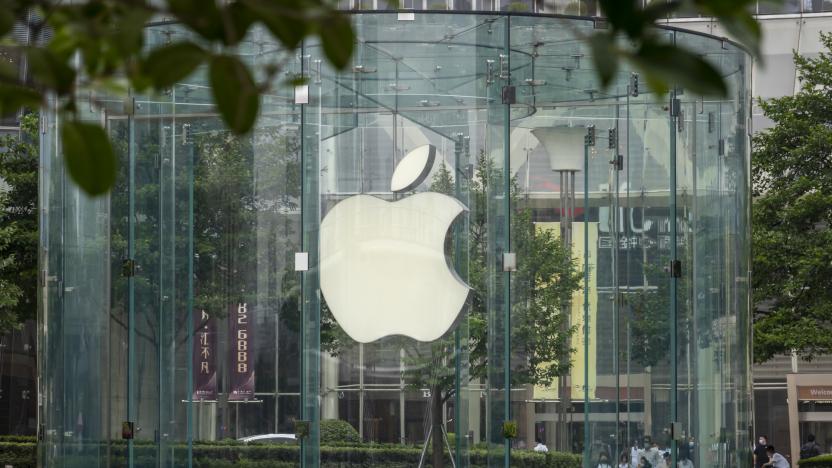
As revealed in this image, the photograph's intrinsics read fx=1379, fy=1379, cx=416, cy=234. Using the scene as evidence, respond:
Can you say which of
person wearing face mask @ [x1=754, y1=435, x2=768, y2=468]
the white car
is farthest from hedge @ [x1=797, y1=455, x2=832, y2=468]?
the white car

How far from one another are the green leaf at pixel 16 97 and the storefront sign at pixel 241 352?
9.53m

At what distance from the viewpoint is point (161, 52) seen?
7.21 feet

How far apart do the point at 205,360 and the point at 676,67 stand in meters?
10.3

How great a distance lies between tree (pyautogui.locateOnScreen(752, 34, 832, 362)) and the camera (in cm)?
2772

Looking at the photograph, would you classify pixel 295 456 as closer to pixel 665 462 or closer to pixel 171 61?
pixel 665 462

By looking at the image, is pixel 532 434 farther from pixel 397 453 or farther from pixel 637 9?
pixel 637 9

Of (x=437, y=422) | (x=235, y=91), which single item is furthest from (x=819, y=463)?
(x=235, y=91)

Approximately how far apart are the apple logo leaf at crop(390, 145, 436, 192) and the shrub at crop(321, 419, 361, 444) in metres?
2.04

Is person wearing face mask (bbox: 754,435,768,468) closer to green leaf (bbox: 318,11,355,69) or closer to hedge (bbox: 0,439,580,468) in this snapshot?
hedge (bbox: 0,439,580,468)

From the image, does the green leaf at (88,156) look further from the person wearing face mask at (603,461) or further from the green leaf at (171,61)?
the person wearing face mask at (603,461)

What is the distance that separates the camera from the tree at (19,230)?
28.5m

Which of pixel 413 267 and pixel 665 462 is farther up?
pixel 413 267

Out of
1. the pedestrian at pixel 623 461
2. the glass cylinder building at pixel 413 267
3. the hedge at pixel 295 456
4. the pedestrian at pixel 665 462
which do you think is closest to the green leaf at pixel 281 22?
the glass cylinder building at pixel 413 267

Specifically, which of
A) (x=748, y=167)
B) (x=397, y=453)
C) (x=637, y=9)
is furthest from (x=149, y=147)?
(x=637, y=9)
